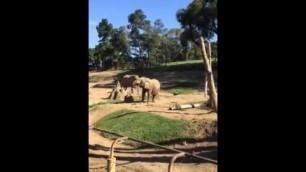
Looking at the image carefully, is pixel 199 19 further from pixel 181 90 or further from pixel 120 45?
pixel 120 45

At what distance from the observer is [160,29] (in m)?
27.5

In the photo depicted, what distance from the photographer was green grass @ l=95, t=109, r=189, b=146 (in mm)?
9156

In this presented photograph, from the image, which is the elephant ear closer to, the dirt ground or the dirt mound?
the dirt ground

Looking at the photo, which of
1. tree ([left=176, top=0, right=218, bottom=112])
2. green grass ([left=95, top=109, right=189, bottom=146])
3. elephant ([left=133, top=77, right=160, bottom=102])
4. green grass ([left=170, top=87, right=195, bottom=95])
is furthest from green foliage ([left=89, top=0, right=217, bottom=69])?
green grass ([left=95, top=109, right=189, bottom=146])

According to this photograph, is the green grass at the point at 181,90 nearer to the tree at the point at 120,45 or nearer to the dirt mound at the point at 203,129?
the dirt mound at the point at 203,129

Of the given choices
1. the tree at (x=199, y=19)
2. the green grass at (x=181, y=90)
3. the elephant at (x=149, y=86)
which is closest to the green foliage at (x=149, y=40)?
the tree at (x=199, y=19)

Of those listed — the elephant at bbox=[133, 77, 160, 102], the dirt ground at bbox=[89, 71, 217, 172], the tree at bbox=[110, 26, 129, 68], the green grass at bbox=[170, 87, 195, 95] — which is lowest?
the dirt ground at bbox=[89, 71, 217, 172]

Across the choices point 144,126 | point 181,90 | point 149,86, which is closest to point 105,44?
point 181,90

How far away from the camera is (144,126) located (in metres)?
9.91

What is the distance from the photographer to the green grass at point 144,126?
9.16 metres

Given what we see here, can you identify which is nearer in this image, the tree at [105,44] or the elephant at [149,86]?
the elephant at [149,86]
